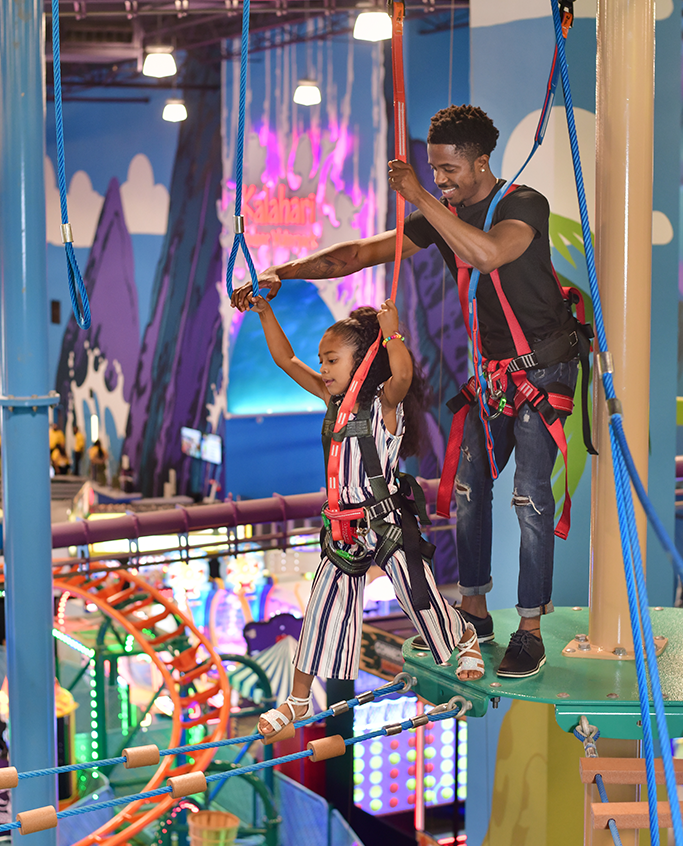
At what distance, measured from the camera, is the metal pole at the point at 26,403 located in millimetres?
3057

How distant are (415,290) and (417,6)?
3015mm

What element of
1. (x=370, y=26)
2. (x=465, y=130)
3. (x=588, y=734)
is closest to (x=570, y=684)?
(x=588, y=734)

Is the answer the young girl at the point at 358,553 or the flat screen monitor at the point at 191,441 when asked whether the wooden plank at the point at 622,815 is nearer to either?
the young girl at the point at 358,553

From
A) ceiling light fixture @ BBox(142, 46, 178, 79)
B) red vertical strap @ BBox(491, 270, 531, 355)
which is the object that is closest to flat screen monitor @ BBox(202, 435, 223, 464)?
ceiling light fixture @ BBox(142, 46, 178, 79)

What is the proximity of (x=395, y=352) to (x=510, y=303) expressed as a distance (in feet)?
1.45

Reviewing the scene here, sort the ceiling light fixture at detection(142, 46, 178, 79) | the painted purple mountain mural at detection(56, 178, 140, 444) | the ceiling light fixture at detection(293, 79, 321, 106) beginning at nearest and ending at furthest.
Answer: the ceiling light fixture at detection(142, 46, 178, 79) → the ceiling light fixture at detection(293, 79, 321, 106) → the painted purple mountain mural at detection(56, 178, 140, 444)

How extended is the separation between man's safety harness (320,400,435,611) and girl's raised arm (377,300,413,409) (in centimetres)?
15

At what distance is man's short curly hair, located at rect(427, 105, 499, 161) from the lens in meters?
2.93

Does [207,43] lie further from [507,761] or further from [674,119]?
[507,761]

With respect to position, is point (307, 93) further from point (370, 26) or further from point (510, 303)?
point (510, 303)

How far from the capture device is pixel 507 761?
4.76m

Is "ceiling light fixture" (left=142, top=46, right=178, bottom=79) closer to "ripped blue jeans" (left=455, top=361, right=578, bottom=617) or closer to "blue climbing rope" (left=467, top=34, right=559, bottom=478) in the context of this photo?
"blue climbing rope" (left=467, top=34, right=559, bottom=478)

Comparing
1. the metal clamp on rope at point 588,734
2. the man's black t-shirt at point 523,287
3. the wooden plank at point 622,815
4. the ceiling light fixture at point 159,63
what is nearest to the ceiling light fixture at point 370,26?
the ceiling light fixture at point 159,63

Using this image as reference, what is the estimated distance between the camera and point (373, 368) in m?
3.02
